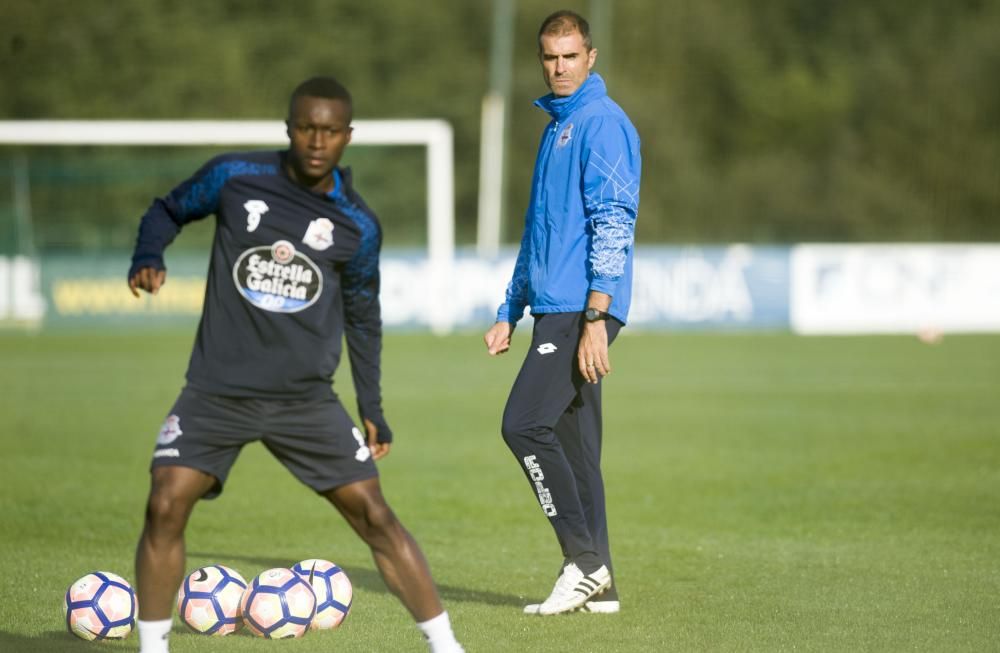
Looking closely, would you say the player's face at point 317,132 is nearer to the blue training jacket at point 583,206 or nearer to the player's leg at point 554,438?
the blue training jacket at point 583,206

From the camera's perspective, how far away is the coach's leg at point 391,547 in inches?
196

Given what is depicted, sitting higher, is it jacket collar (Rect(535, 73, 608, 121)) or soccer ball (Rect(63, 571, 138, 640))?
jacket collar (Rect(535, 73, 608, 121))

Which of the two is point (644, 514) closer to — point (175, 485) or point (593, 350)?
point (593, 350)

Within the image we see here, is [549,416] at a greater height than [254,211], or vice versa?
[254,211]

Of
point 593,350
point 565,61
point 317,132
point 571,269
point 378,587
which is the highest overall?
point 565,61

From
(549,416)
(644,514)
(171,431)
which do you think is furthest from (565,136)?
(644,514)

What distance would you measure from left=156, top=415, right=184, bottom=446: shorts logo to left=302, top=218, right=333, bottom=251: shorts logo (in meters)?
0.74

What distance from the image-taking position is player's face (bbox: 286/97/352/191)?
4.80 meters

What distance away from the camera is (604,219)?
19.6 feet

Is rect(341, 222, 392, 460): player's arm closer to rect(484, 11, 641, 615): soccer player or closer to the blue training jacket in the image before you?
rect(484, 11, 641, 615): soccer player

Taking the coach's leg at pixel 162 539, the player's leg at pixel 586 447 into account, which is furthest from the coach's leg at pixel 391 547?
the player's leg at pixel 586 447

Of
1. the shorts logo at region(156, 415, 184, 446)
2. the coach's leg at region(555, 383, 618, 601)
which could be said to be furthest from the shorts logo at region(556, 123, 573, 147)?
the shorts logo at region(156, 415, 184, 446)

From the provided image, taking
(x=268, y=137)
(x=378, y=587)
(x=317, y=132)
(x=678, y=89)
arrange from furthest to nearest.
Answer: (x=678, y=89)
(x=268, y=137)
(x=378, y=587)
(x=317, y=132)

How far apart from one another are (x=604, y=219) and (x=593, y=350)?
0.54 m
